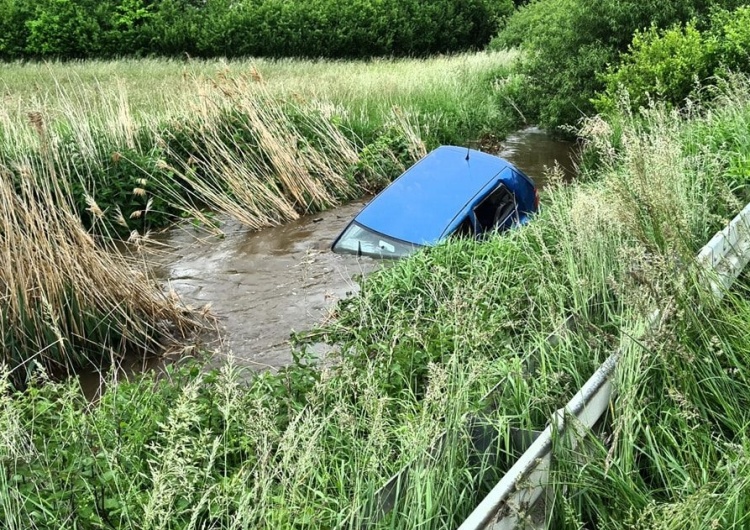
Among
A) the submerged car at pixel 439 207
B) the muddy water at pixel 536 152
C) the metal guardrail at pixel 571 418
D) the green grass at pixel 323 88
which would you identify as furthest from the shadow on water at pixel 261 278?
the muddy water at pixel 536 152

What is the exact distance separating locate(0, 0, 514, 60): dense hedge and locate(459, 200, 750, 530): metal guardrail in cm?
2427

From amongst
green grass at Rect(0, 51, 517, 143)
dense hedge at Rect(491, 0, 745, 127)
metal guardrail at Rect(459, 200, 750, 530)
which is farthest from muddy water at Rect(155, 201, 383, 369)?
dense hedge at Rect(491, 0, 745, 127)

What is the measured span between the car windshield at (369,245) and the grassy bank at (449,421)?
316cm

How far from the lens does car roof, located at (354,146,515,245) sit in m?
8.92

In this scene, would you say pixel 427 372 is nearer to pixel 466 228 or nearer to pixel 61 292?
pixel 466 228

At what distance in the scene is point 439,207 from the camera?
9062mm

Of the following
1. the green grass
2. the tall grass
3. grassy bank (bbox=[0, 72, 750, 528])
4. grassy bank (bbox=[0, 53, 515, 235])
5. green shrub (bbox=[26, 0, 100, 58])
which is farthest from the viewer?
green shrub (bbox=[26, 0, 100, 58])

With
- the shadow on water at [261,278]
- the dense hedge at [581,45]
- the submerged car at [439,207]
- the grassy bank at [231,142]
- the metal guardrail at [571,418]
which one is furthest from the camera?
the dense hedge at [581,45]

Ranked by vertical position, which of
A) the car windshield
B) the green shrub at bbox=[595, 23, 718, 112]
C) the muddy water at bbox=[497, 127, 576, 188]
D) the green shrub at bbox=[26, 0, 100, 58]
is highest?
the green shrub at bbox=[26, 0, 100, 58]

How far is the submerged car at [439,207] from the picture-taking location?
8891 millimetres

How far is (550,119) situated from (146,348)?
11611mm

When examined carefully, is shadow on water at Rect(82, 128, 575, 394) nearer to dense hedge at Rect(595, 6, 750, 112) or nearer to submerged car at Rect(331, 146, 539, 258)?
submerged car at Rect(331, 146, 539, 258)

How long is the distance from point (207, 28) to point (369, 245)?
20450 mm

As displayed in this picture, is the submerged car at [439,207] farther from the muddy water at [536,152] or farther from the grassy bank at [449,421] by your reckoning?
the muddy water at [536,152]
